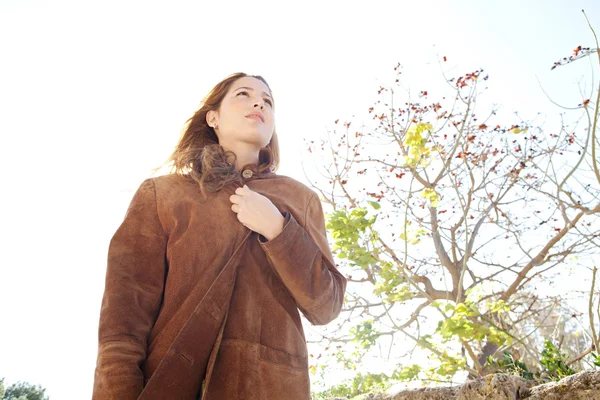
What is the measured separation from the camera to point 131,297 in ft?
4.28

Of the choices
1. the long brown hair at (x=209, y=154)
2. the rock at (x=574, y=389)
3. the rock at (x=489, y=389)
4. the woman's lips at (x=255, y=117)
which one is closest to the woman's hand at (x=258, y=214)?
the long brown hair at (x=209, y=154)

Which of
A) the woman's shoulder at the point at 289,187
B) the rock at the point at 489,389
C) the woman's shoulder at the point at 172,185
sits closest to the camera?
the woman's shoulder at the point at 172,185

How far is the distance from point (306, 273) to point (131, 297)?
511 mm

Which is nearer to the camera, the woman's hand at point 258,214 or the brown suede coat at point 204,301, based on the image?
the brown suede coat at point 204,301

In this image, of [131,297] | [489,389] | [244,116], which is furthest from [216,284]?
[489,389]

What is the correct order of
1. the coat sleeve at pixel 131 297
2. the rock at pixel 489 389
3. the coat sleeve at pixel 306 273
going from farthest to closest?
the rock at pixel 489 389, the coat sleeve at pixel 306 273, the coat sleeve at pixel 131 297

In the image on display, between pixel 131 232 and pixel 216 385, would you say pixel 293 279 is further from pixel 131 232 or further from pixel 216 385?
pixel 131 232

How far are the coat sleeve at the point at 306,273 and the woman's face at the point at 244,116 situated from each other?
0.38 m

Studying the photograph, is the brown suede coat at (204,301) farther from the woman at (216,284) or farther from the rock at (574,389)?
the rock at (574,389)

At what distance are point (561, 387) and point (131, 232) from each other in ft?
5.65

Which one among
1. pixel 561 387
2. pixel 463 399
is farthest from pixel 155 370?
pixel 561 387

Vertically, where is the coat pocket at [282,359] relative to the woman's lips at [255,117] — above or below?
below

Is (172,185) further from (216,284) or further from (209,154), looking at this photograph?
(216,284)

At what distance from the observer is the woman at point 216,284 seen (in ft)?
3.95
